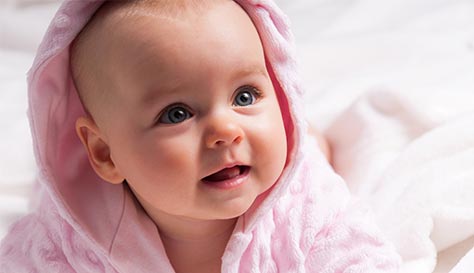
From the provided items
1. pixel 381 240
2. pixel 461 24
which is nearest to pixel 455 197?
pixel 381 240

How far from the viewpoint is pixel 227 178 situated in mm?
1055

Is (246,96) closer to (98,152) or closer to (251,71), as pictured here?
(251,71)

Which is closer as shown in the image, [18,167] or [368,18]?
[18,167]

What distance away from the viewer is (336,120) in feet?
5.42

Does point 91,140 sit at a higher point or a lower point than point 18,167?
higher

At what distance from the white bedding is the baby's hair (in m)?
0.44

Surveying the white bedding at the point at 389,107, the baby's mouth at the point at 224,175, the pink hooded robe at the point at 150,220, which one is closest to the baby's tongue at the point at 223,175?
the baby's mouth at the point at 224,175

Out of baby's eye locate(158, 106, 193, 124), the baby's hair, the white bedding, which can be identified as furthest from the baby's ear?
the white bedding

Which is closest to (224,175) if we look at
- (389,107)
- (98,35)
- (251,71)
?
(251,71)

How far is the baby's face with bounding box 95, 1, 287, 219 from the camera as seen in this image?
1.03m

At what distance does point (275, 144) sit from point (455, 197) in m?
0.41

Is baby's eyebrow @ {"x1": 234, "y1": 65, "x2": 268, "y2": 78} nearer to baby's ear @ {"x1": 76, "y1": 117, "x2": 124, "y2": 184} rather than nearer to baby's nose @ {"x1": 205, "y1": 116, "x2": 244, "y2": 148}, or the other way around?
baby's nose @ {"x1": 205, "y1": 116, "x2": 244, "y2": 148}

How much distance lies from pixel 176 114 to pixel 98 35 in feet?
0.47

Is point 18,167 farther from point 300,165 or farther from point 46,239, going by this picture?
point 300,165
